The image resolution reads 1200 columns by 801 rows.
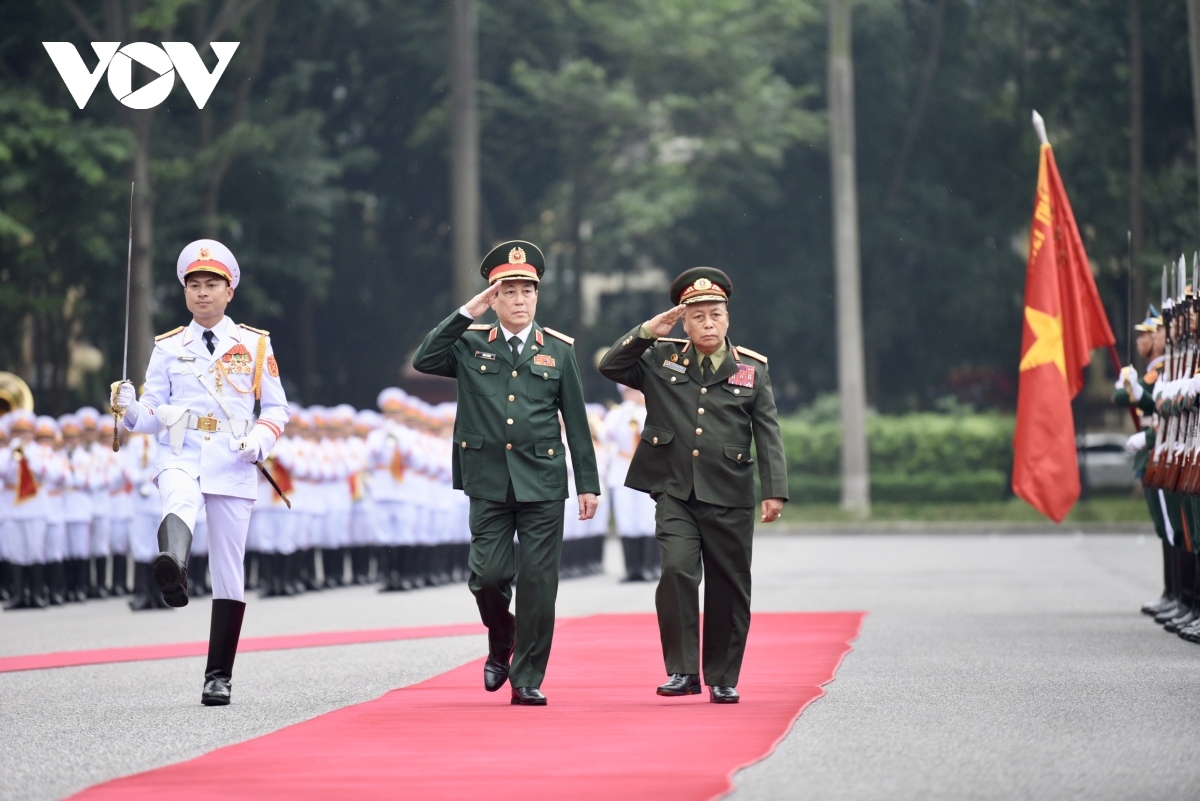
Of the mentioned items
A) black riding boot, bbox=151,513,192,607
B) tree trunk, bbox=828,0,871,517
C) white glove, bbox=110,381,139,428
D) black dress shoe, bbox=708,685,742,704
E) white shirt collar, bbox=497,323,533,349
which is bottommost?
black dress shoe, bbox=708,685,742,704

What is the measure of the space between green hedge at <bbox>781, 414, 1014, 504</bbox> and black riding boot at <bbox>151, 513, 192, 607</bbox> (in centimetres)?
2759

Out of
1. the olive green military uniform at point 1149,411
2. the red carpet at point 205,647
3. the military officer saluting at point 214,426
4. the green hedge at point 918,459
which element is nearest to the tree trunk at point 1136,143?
the green hedge at point 918,459

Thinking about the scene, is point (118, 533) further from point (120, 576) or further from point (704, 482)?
point (704, 482)

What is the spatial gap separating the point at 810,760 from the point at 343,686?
3.79 m

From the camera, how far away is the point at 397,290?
4044 cm

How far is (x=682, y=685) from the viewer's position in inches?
367

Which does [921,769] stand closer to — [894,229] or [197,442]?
Result: [197,442]

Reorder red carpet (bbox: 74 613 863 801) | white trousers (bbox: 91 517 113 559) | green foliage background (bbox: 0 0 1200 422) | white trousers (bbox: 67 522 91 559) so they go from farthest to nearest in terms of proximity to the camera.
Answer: green foliage background (bbox: 0 0 1200 422), white trousers (bbox: 91 517 113 559), white trousers (bbox: 67 522 91 559), red carpet (bbox: 74 613 863 801)

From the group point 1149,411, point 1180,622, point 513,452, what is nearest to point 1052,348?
point 1149,411

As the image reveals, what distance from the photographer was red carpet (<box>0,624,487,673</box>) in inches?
480

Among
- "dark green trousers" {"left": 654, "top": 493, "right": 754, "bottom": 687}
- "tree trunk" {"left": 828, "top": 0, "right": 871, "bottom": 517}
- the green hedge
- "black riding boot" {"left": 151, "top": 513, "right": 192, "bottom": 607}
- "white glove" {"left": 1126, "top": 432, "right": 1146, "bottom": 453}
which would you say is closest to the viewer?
"black riding boot" {"left": 151, "top": 513, "right": 192, "bottom": 607}

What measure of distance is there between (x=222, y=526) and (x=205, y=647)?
3712 mm

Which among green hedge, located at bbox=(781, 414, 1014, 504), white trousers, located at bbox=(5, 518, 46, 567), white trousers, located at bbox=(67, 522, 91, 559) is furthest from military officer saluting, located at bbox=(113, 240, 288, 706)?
green hedge, located at bbox=(781, 414, 1014, 504)

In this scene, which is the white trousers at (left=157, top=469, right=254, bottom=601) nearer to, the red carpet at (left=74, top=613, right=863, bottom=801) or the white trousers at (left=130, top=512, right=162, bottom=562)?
the red carpet at (left=74, top=613, right=863, bottom=801)
